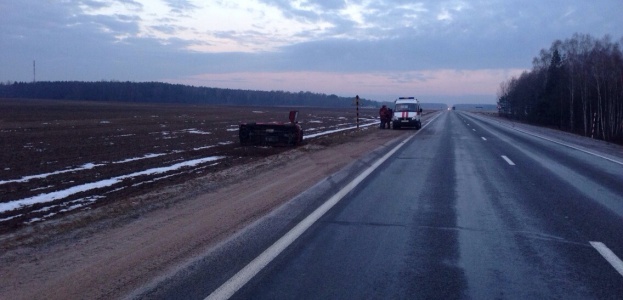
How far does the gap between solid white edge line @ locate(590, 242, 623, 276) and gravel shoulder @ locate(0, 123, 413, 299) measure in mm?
4617

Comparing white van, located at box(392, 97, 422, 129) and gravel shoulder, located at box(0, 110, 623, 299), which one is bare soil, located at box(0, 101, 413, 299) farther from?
white van, located at box(392, 97, 422, 129)

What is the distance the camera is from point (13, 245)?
7.39 meters

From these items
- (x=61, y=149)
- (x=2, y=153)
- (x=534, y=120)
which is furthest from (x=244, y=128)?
(x=534, y=120)

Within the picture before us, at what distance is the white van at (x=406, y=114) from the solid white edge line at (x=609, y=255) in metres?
35.2

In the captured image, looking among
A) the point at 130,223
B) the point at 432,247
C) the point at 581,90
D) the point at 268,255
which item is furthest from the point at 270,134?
the point at 581,90

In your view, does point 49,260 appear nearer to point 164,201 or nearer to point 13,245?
point 13,245

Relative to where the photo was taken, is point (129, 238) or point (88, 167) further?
point (88, 167)

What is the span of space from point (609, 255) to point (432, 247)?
79.6 inches

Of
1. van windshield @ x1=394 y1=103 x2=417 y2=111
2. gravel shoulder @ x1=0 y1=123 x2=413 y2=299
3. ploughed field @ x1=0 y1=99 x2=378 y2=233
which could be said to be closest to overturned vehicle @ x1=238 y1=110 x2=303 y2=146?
ploughed field @ x1=0 y1=99 x2=378 y2=233

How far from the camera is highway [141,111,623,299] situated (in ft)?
18.7

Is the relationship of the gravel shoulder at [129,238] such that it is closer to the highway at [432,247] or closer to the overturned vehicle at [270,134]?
the highway at [432,247]

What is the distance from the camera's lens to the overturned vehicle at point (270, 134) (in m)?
25.1

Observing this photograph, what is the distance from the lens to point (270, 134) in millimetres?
25250

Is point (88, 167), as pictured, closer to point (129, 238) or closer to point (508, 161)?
point (129, 238)
